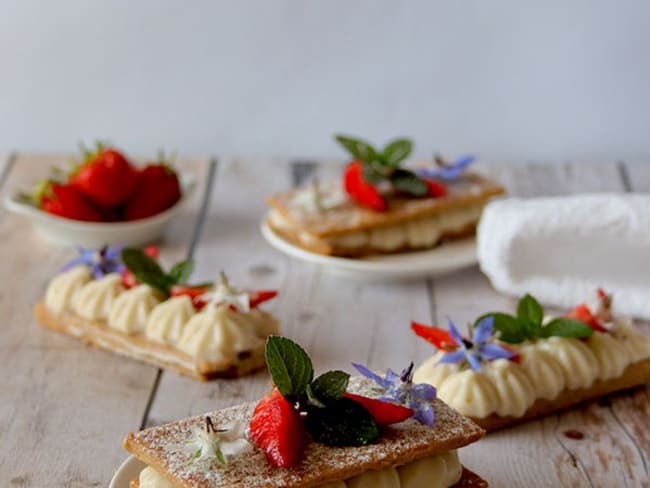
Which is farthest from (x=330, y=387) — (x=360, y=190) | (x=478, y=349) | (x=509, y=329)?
(x=360, y=190)

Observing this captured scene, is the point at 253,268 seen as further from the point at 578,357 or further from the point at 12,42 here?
the point at 12,42

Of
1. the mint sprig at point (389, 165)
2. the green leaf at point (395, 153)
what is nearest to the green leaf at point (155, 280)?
the mint sprig at point (389, 165)

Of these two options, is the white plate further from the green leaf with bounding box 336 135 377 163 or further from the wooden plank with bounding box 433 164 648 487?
the wooden plank with bounding box 433 164 648 487

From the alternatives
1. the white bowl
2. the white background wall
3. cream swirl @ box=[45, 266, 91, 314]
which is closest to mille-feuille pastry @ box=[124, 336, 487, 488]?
cream swirl @ box=[45, 266, 91, 314]

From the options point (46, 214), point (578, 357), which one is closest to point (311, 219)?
point (46, 214)

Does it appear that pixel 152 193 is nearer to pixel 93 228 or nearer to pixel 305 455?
pixel 93 228

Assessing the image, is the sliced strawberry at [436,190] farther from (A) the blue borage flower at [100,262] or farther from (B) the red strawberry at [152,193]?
(A) the blue borage flower at [100,262]
